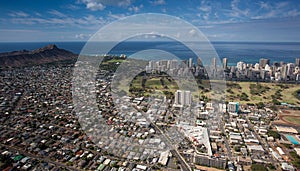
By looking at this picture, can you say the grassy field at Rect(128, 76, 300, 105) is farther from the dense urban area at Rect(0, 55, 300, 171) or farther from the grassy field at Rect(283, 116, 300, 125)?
the grassy field at Rect(283, 116, 300, 125)

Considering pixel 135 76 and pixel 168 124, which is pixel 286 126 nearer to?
pixel 168 124

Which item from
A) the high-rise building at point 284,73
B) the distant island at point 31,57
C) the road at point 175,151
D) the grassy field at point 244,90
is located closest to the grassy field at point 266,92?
the grassy field at point 244,90

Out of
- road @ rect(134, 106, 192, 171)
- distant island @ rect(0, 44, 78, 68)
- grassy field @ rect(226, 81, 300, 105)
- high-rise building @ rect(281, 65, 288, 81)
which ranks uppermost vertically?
distant island @ rect(0, 44, 78, 68)

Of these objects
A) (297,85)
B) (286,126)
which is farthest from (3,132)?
(297,85)

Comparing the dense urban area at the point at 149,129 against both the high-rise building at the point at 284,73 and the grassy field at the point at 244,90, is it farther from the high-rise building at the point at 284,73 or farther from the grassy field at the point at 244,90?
the high-rise building at the point at 284,73

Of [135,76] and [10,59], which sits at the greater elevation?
[10,59]

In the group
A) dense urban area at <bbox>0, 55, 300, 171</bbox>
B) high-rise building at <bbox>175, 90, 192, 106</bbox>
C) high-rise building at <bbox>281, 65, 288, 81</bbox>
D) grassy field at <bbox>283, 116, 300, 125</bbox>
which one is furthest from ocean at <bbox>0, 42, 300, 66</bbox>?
grassy field at <bbox>283, 116, 300, 125</bbox>

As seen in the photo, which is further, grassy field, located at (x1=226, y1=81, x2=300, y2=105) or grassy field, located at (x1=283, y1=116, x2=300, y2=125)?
grassy field, located at (x1=226, y1=81, x2=300, y2=105)
